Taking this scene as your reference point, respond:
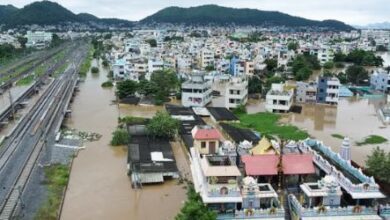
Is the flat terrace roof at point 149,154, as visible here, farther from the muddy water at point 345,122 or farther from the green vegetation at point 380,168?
the muddy water at point 345,122

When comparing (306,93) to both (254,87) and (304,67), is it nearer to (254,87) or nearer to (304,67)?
(254,87)

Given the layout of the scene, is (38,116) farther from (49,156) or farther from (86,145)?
(49,156)

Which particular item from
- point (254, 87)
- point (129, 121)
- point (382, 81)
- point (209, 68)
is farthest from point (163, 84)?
point (382, 81)

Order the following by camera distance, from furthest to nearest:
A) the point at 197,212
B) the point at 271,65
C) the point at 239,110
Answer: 1. the point at 271,65
2. the point at 239,110
3. the point at 197,212

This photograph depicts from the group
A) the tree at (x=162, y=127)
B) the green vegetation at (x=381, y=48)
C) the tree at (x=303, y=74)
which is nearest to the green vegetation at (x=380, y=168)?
the tree at (x=162, y=127)

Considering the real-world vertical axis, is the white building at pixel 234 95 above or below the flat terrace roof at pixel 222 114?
above
